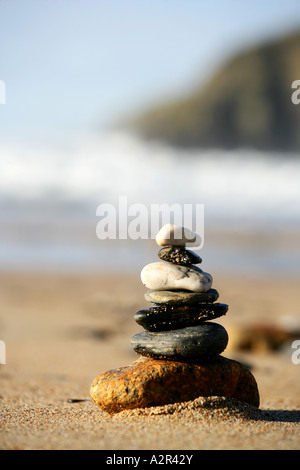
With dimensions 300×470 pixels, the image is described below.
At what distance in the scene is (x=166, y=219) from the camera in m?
19.2

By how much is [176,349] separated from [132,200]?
21.6m

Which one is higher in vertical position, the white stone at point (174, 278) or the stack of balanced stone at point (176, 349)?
the white stone at point (174, 278)

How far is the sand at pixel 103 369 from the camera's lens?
11.9 feet

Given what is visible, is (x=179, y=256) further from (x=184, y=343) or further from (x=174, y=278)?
(x=184, y=343)

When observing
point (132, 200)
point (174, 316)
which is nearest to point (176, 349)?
point (174, 316)

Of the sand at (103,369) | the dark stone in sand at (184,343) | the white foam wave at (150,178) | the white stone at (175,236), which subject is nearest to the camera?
the sand at (103,369)

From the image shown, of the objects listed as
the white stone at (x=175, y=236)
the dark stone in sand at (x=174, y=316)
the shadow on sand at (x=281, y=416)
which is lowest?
the shadow on sand at (x=281, y=416)

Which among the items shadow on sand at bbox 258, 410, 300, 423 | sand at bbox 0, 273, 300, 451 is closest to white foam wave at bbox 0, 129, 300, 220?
sand at bbox 0, 273, 300, 451

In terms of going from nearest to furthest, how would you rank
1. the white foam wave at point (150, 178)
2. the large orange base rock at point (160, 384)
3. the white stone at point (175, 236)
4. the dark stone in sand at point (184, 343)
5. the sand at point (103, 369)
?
the sand at point (103, 369) < the large orange base rock at point (160, 384) < the dark stone in sand at point (184, 343) < the white stone at point (175, 236) < the white foam wave at point (150, 178)

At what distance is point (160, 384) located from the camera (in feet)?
13.6

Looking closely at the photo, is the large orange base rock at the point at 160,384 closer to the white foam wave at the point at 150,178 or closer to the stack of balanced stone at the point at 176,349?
the stack of balanced stone at the point at 176,349

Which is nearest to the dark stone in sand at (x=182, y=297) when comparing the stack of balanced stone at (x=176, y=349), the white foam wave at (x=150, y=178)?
the stack of balanced stone at (x=176, y=349)

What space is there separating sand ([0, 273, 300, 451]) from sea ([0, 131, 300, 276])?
190 cm

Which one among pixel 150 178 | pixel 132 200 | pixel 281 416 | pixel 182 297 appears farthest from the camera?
pixel 150 178
